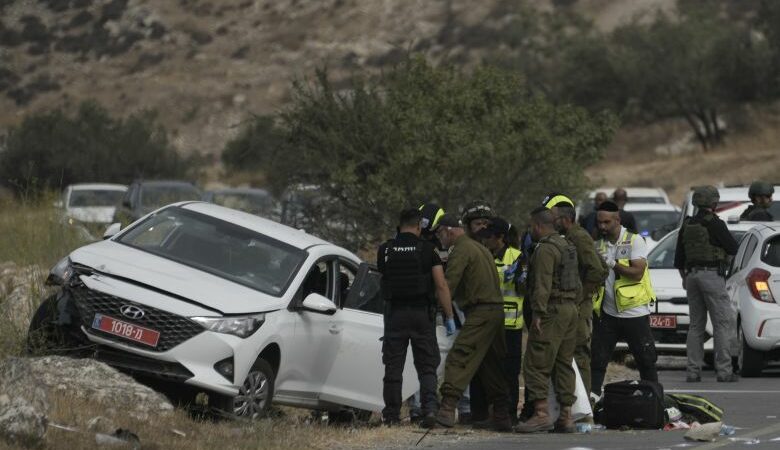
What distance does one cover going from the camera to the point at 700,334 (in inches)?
622

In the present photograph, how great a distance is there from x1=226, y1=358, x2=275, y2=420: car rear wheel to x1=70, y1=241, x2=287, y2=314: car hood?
16.9 inches

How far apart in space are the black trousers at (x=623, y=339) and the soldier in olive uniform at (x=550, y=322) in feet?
Result: 4.76

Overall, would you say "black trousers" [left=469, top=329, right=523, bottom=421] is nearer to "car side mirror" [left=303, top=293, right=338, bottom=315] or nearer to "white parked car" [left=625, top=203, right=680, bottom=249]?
"car side mirror" [left=303, top=293, right=338, bottom=315]

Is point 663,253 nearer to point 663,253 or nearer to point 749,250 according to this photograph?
point 663,253

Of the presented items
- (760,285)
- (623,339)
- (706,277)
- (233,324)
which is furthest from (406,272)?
(760,285)

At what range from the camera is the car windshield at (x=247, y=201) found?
25531 millimetres

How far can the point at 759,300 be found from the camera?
16094mm

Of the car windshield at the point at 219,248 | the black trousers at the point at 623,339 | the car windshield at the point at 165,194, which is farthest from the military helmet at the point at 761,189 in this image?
the car windshield at the point at 165,194

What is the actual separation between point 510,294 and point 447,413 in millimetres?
1062

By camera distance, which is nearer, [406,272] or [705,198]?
[406,272]

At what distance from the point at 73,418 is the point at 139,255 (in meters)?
2.27

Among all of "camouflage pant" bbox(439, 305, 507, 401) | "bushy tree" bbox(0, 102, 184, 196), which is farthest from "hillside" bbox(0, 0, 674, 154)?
"camouflage pant" bbox(439, 305, 507, 401)

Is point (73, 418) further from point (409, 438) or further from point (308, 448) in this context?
point (409, 438)

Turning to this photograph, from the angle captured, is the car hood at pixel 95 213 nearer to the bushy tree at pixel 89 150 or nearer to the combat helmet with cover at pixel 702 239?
the combat helmet with cover at pixel 702 239
